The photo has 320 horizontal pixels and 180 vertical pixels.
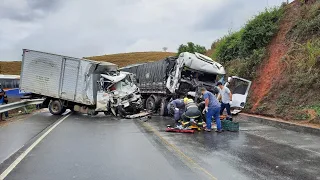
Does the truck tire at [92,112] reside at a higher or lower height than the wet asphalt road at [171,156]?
higher

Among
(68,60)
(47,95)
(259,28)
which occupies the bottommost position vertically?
(47,95)

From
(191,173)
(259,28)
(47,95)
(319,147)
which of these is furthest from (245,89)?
(191,173)

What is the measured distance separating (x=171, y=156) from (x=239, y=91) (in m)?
10.0

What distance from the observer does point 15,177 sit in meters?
5.82

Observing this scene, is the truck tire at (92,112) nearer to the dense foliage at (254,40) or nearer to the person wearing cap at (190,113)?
the person wearing cap at (190,113)

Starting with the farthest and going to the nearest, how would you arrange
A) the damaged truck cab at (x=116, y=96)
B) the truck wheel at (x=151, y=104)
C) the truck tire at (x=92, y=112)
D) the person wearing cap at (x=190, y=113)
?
the truck wheel at (x=151, y=104) < the truck tire at (x=92, y=112) < the damaged truck cab at (x=116, y=96) < the person wearing cap at (x=190, y=113)

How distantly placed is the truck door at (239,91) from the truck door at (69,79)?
23.6 feet

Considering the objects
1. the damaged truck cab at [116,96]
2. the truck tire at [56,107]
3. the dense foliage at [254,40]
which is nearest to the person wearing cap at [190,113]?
the damaged truck cab at [116,96]

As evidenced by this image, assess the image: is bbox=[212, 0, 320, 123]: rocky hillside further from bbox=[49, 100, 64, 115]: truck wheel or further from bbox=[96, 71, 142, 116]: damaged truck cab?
bbox=[49, 100, 64, 115]: truck wheel

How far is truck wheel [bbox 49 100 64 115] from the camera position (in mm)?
18250

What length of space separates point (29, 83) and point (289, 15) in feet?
46.6

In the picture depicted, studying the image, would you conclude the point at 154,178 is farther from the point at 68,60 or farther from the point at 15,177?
the point at 68,60

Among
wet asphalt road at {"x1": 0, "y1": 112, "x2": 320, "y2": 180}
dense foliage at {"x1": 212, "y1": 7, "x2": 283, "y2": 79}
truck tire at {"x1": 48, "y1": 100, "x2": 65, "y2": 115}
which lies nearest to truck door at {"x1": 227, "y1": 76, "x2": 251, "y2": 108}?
dense foliage at {"x1": 212, "y1": 7, "x2": 283, "y2": 79}

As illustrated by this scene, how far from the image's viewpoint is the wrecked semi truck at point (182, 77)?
692 inches
